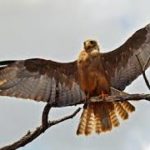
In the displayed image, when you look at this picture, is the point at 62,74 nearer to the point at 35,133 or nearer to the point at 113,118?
the point at 113,118

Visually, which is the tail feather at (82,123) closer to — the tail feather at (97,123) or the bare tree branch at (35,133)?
the tail feather at (97,123)

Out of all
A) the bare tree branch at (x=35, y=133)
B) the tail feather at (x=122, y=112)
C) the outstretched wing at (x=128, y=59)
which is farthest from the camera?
the outstretched wing at (x=128, y=59)

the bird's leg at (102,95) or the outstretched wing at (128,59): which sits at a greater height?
the outstretched wing at (128,59)

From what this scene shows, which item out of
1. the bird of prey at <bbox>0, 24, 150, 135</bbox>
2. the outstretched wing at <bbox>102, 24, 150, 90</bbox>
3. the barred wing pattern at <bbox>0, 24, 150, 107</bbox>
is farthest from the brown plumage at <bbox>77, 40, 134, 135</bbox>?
the outstretched wing at <bbox>102, 24, 150, 90</bbox>

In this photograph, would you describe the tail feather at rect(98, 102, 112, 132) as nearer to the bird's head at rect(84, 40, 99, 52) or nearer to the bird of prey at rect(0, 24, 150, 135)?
the bird of prey at rect(0, 24, 150, 135)

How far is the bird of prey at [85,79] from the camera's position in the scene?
996cm

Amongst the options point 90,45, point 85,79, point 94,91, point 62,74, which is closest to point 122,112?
point 94,91

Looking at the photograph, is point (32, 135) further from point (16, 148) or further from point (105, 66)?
point (105, 66)

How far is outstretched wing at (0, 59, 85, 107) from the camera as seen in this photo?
9522 mm

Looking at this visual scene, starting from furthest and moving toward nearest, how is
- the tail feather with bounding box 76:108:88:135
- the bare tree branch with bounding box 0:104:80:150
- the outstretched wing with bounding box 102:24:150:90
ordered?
1. the outstretched wing with bounding box 102:24:150:90
2. the tail feather with bounding box 76:108:88:135
3. the bare tree branch with bounding box 0:104:80:150

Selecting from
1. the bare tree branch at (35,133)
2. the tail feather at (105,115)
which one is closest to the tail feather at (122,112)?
the tail feather at (105,115)

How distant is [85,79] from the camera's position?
10742 millimetres

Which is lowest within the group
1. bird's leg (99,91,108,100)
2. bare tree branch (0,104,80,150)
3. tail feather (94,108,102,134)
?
bare tree branch (0,104,80,150)

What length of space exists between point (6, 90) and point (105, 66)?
2.86 meters
